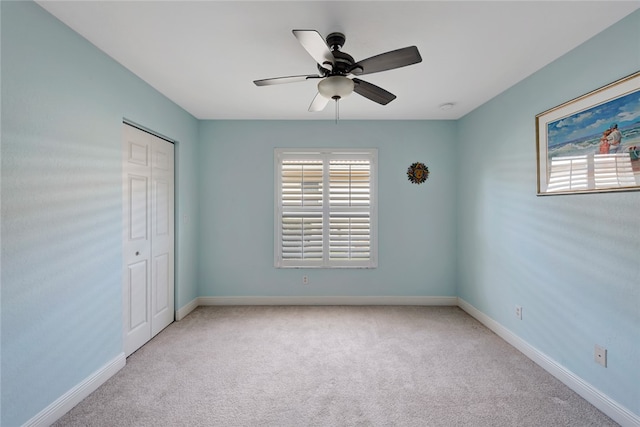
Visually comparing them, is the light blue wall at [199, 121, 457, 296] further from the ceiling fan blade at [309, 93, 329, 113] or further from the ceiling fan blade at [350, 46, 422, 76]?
the ceiling fan blade at [350, 46, 422, 76]

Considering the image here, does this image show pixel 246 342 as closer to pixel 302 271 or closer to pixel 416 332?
pixel 302 271

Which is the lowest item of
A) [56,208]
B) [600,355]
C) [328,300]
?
[328,300]

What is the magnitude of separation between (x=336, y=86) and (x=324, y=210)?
2.24 metres

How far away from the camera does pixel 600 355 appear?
2066 millimetres

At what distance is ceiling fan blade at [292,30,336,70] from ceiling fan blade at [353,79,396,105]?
25cm

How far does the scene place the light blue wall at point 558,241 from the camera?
1896mm

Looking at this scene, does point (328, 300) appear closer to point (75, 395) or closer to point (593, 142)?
point (75, 395)

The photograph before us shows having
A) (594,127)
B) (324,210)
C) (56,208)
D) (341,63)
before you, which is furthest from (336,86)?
(324,210)

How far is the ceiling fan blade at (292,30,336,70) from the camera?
1.62 metres

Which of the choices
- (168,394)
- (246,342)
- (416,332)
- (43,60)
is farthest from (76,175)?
(416,332)

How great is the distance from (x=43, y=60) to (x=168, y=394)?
2.30 m

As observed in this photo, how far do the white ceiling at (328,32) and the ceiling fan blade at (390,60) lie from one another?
0.93ft

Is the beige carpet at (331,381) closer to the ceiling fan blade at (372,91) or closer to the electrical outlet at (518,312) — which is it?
the electrical outlet at (518,312)

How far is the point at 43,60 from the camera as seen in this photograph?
184cm
